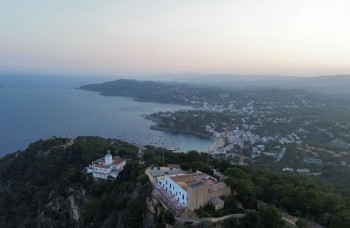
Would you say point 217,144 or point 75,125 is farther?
point 75,125

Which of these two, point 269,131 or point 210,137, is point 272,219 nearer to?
point 210,137

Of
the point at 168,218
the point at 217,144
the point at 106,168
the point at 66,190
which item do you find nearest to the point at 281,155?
the point at 217,144

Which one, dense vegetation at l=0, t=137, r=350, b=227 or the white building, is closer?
dense vegetation at l=0, t=137, r=350, b=227

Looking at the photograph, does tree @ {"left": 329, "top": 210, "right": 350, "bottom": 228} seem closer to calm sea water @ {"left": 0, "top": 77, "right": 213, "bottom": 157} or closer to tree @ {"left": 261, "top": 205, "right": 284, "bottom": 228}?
tree @ {"left": 261, "top": 205, "right": 284, "bottom": 228}

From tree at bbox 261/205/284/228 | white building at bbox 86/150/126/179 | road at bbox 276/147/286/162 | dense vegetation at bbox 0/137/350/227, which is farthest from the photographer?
road at bbox 276/147/286/162

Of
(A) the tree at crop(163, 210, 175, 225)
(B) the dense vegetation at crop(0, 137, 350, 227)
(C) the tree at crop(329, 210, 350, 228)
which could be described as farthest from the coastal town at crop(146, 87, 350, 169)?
(A) the tree at crop(163, 210, 175, 225)

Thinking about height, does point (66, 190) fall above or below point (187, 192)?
below

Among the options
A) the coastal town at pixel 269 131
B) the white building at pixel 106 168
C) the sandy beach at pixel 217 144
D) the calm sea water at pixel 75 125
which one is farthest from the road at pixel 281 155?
the white building at pixel 106 168

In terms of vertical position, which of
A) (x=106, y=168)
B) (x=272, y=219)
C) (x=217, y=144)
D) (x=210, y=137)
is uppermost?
(x=272, y=219)
